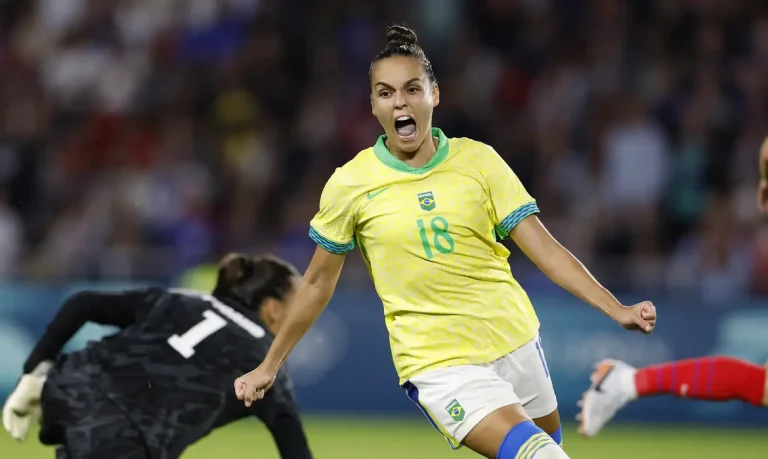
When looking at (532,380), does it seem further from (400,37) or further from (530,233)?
(400,37)

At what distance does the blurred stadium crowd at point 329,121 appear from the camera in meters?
10.9

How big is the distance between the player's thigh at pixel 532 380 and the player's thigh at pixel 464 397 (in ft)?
0.31

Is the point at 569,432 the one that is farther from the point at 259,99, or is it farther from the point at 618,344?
the point at 259,99

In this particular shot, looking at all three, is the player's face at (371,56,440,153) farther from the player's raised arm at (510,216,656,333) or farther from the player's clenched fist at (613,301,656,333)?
the player's clenched fist at (613,301,656,333)

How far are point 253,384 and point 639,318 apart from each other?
1.44 m

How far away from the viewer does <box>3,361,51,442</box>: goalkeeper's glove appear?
5258mm

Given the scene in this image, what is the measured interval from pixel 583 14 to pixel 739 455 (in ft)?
17.9

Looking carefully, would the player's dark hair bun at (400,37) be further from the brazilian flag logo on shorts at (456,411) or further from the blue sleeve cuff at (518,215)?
the brazilian flag logo on shorts at (456,411)

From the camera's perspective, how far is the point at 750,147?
11312 millimetres

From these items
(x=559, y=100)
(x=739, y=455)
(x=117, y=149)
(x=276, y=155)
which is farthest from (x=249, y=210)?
(x=739, y=455)

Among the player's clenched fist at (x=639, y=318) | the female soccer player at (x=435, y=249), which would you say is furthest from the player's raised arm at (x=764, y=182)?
the player's clenched fist at (x=639, y=318)

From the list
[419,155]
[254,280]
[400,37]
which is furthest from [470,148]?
[254,280]

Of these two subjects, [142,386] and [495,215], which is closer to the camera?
[495,215]

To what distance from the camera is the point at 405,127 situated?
4652 millimetres
